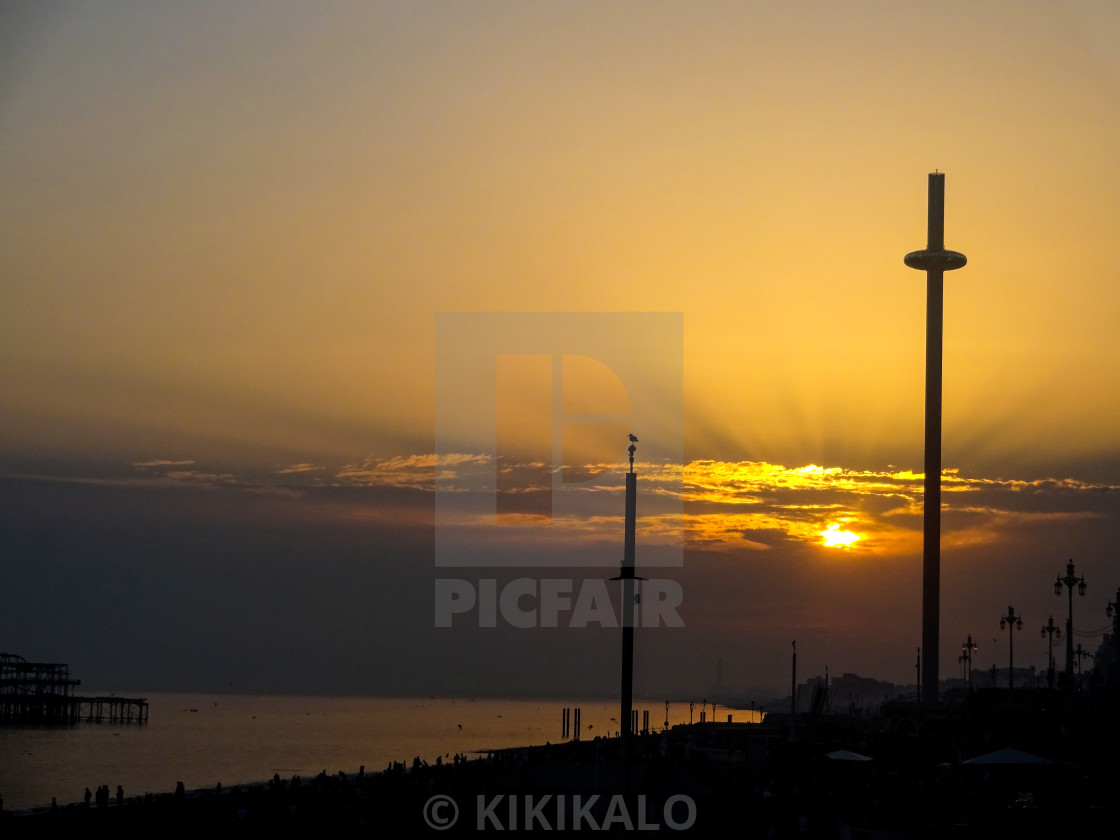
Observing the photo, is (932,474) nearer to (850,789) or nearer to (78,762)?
(850,789)

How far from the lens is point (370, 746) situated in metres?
125

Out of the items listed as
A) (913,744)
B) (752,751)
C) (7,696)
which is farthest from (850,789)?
(7,696)

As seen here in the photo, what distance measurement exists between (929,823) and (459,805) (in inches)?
558

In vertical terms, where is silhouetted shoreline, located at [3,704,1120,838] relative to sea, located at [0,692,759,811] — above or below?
above

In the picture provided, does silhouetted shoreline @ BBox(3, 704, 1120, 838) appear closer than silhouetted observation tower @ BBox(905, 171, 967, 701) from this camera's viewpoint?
Yes

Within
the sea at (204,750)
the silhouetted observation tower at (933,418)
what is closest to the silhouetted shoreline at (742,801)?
the sea at (204,750)

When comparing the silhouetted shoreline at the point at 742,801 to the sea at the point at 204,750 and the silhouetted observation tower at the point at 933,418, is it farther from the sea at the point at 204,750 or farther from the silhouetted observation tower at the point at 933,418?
the silhouetted observation tower at the point at 933,418

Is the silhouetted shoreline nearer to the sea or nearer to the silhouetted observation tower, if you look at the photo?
the sea

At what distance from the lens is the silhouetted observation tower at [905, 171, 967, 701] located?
266 ft

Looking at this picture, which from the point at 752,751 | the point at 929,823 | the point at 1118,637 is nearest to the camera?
the point at 929,823

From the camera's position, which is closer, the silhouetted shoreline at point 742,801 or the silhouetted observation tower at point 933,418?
the silhouetted shoreline at point 742,801

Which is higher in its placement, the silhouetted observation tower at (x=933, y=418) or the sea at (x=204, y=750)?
the silhouetted observation tower at (x=933, y=418)

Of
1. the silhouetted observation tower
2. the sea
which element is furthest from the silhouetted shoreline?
the silhouetted observation tower

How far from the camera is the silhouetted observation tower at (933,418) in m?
81.0
